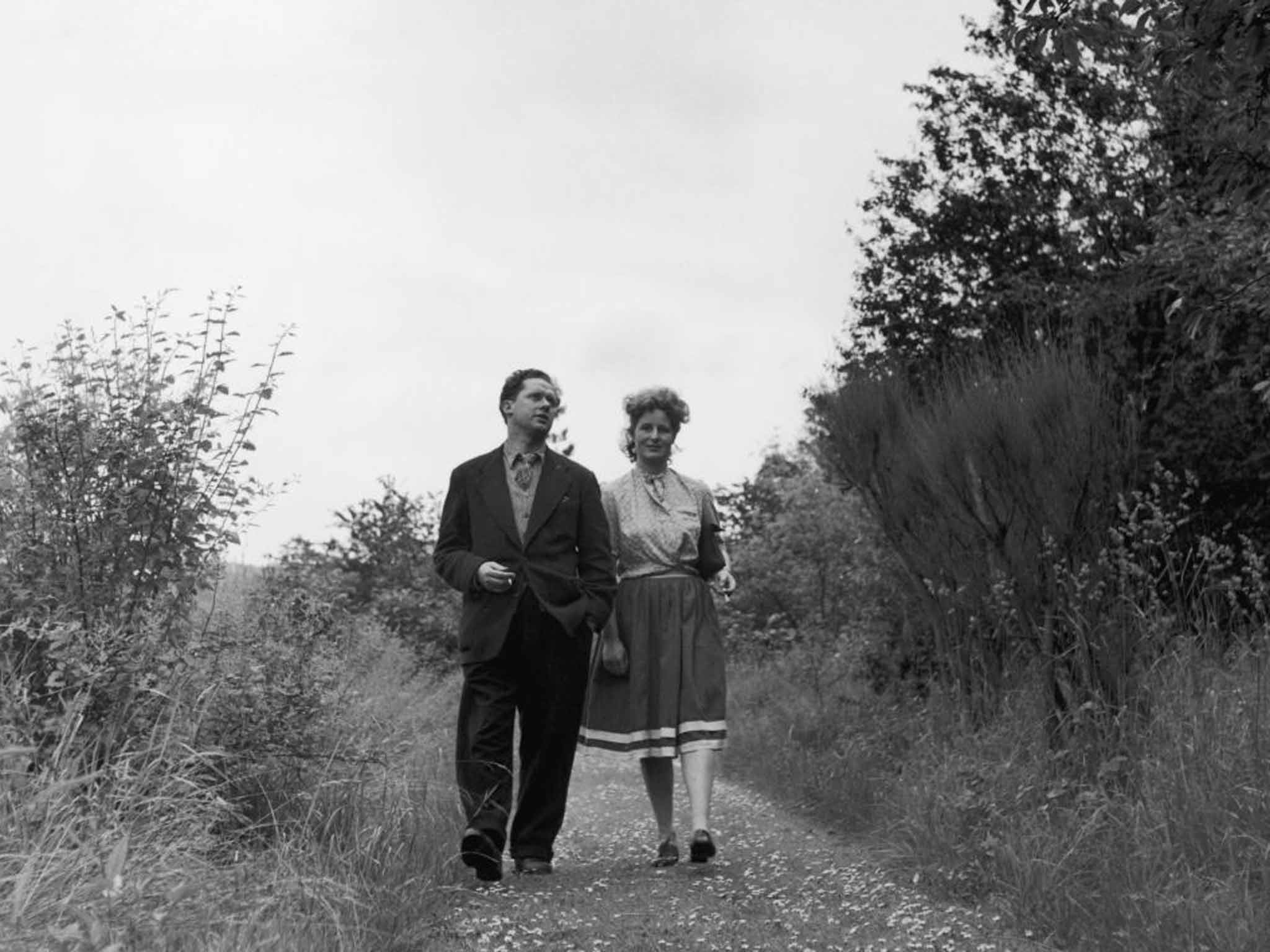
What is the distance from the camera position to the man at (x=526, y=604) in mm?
7098

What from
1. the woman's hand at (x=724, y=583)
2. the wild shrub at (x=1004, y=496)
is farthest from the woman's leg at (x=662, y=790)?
the wild shrub at (x=1004, y=496)

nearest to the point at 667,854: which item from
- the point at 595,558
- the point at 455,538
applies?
the point at 595,558

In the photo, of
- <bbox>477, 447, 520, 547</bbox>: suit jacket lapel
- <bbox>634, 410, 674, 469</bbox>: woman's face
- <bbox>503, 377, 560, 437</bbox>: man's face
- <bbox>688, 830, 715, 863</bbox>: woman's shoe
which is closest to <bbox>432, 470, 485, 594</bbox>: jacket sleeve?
<bbox>477, 447, 520, 547</bbox>: suit jacket lapel

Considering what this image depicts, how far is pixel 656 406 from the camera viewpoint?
7707mm

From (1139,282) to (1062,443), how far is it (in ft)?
27.5

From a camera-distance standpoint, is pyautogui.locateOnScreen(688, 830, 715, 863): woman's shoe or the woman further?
the woman

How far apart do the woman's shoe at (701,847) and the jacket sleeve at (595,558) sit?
1.00 meters

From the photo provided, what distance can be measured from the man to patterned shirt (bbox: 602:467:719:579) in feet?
0.80

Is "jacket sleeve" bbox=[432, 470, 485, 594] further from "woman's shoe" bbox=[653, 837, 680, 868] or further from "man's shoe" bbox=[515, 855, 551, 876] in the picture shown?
"woman's shoe" bbox=[653, 837, 680, 868]

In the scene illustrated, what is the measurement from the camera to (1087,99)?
2345cm

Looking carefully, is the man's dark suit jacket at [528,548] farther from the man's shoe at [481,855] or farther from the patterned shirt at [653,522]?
the man's shoe at [481,855]

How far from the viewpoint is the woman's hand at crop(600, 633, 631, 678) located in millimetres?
7480

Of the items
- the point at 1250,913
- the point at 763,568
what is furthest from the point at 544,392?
the point at 763,568

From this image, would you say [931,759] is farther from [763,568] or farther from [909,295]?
[909,295]
